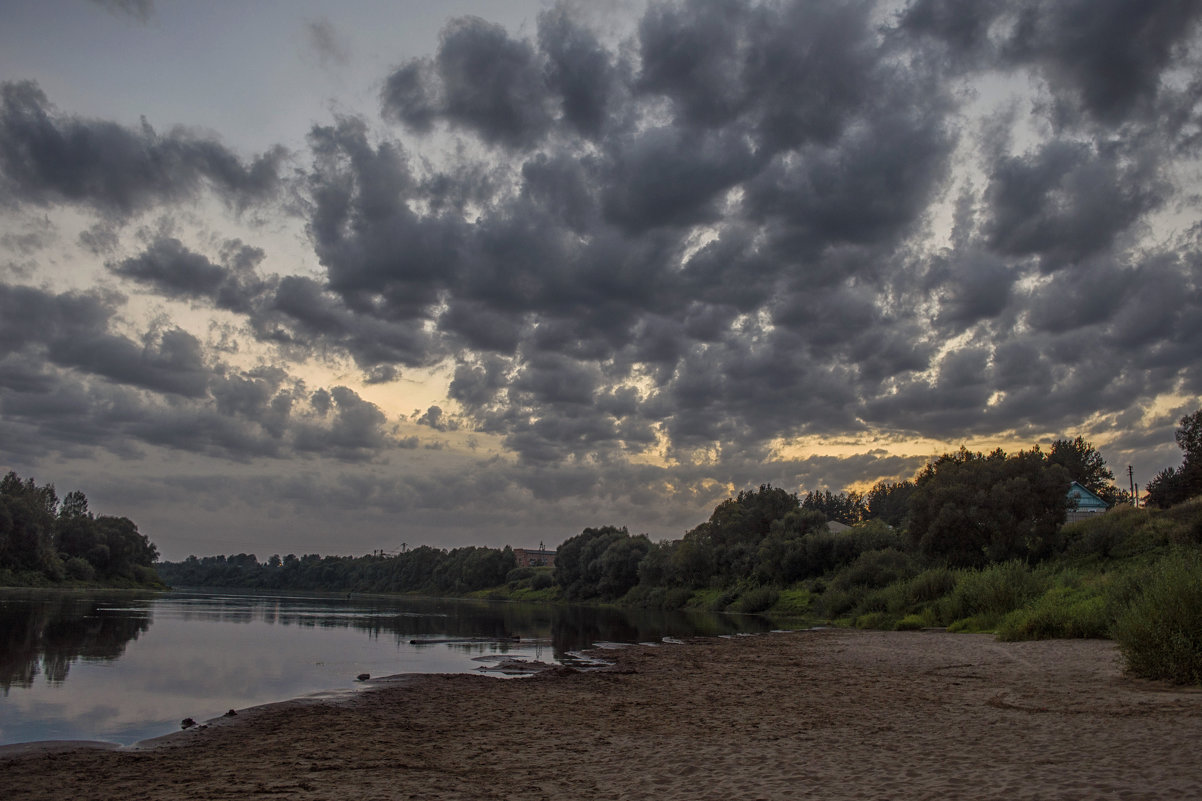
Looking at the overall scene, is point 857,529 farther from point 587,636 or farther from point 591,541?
point 591,541

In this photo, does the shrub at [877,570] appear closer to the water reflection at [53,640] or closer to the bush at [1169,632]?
the bush at [1169,632]

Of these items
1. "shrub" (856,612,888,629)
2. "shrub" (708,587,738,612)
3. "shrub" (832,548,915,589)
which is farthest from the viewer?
"shrub" (708,587,738,612)

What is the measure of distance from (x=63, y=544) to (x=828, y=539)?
4736 inches

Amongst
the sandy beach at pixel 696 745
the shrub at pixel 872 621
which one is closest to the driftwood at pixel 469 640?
the sandy beach at pixel 696 745

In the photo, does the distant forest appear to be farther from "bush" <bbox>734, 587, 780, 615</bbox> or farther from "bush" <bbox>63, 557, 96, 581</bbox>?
"bush" <bbox>63, 557, 96, 581</bbox>

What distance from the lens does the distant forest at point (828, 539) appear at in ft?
178

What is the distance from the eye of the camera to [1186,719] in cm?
1159

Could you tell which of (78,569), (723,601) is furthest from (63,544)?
(723,601)

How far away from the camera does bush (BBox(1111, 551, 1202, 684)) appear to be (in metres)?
15.3

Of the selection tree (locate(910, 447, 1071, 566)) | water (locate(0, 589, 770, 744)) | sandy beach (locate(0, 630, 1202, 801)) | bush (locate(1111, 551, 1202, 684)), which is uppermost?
tree (locate(910, 447, 1071, 566))

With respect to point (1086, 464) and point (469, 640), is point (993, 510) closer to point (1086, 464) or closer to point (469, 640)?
point (469, 640)

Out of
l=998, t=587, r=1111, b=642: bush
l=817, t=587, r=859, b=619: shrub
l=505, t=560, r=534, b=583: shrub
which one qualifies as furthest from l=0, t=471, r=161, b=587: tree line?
l=998, t=587, r=1111, b=642: bush

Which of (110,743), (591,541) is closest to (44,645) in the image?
(110,743)

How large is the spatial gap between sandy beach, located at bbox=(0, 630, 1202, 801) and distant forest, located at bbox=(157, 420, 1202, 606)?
37.8 m
